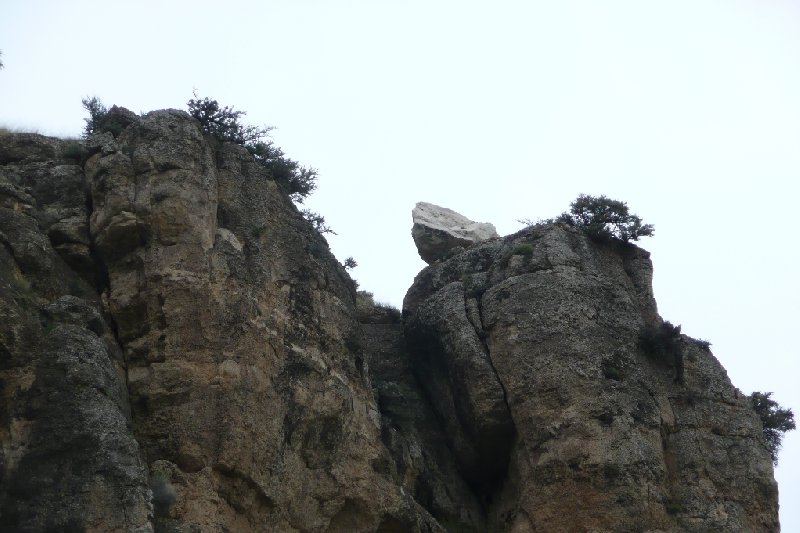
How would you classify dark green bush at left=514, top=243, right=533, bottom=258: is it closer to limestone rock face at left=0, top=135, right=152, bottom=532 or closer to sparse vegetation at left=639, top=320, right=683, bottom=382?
sparse vegetation at left=639, top=320, right=683, bottom=382

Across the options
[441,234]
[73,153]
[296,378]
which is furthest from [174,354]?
[441,234]

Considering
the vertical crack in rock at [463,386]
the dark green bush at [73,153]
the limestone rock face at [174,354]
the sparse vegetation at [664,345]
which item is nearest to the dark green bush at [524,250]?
the vertical crack in rock at [463,386]

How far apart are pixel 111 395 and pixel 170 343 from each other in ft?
8.92

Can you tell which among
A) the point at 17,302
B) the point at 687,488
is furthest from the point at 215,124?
the point at 687,488

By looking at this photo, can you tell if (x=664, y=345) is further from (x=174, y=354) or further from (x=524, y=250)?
(x=174, y=354)

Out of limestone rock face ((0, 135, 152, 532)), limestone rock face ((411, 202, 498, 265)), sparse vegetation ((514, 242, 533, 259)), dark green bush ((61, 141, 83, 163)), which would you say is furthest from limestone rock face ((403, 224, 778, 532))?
dark green bush ((61, 141, 83, 163))

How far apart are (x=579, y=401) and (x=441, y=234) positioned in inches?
358

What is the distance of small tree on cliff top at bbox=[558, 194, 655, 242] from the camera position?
28.0 m

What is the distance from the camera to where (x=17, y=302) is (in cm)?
1766

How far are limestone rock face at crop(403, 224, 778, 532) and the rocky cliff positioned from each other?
0.05 metres

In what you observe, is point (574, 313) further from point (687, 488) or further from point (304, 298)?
point (304, 298)

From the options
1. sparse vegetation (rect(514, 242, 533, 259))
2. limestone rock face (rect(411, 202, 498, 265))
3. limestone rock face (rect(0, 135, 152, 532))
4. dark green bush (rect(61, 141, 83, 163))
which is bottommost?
limestone rock face (rect(0, 135, 152, 532))

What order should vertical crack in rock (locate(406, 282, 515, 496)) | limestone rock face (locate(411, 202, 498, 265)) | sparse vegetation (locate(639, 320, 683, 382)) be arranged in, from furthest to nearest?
limestone rock face (locate(411, 202, 498, 265)) < sparse vegetation (locate(639, 320, 683, 382)) < vertical crack in rock (locate(406, 282, 515, 496))

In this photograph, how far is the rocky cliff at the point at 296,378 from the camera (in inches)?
672
